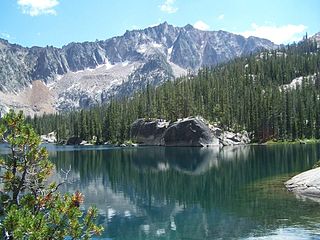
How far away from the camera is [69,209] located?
14.8 meters

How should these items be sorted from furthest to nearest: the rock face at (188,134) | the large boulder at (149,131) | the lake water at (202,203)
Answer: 1. the large boulder at (149,131)
2. the rock face at (188,134)
3. the lake water at (202,203)

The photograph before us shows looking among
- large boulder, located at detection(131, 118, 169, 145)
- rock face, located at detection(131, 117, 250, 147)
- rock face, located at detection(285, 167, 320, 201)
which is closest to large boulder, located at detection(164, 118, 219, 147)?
rock face, located at detection(131, 117, 250, 147)

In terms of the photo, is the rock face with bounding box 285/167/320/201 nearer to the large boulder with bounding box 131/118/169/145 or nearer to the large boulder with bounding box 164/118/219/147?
the large boulder with bounding box 164/118/219/147

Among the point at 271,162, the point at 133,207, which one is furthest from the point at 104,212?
the point at 271,162

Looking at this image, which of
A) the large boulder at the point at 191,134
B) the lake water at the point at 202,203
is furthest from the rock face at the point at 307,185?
the large boulder at the point at 191,134

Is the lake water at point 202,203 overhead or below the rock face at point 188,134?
below

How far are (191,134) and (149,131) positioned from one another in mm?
26266

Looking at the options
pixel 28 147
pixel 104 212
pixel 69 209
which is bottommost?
pixel 104 212

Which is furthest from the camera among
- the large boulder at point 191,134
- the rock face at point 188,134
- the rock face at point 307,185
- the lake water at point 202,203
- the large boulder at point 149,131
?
the large boulder at point 149,131

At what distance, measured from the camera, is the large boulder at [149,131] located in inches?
7357

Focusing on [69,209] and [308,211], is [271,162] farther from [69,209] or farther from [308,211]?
[69,209]

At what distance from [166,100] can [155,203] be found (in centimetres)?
14354

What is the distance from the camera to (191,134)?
563 feet

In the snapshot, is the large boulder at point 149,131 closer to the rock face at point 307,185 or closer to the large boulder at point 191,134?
the large boulder at point 191,134
